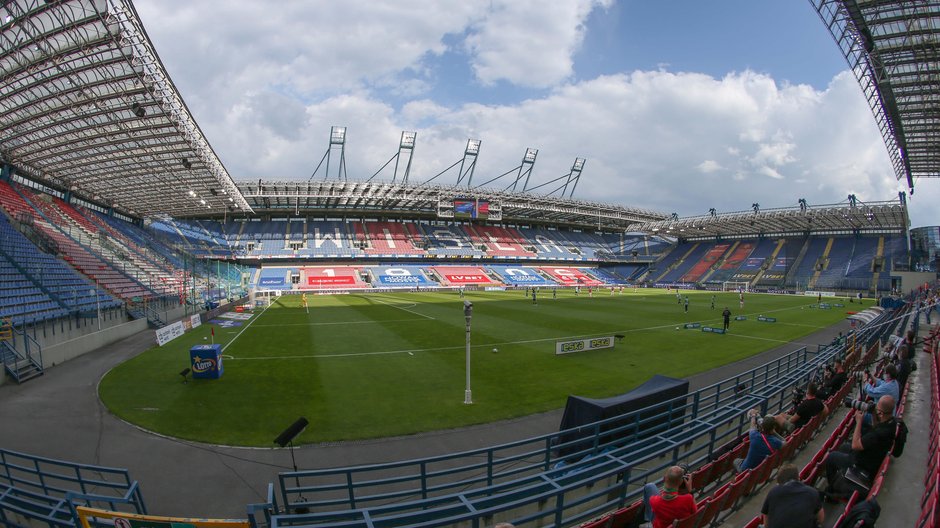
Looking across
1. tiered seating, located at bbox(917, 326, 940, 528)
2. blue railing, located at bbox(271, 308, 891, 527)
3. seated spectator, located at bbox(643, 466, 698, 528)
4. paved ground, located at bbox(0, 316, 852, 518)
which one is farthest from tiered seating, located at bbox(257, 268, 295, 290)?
tiered seating, located at bbox(917, 326, 940, 528)

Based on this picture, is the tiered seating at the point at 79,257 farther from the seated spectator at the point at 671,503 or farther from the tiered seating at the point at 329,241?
the tiered seating at the point at 329,241

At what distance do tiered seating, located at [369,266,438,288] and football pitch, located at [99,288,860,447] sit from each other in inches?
1364

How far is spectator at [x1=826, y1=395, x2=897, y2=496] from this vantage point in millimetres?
5109

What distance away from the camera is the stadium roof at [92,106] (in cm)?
1697

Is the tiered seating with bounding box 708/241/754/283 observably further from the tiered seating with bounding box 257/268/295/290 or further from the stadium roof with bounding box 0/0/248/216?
the stadium roof with bounding box 0/0/248/216

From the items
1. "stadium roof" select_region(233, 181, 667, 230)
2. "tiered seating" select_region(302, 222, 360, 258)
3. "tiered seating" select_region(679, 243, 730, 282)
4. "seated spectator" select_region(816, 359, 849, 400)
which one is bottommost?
"seated spectator" select_region(816, 359, 849, 400)

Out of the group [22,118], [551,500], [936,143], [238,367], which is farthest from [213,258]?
[936,143]

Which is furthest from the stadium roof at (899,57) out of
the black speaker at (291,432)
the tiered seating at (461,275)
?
the tiered seating at (461,275)

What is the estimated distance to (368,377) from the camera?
16.3 metres

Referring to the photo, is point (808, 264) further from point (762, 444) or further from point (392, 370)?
point (762, 444)

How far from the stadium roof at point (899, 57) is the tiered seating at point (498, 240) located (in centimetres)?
6080

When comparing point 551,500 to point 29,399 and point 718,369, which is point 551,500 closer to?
point 718,369

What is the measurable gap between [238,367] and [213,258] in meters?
53.8

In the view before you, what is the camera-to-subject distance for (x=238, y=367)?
17.7m
